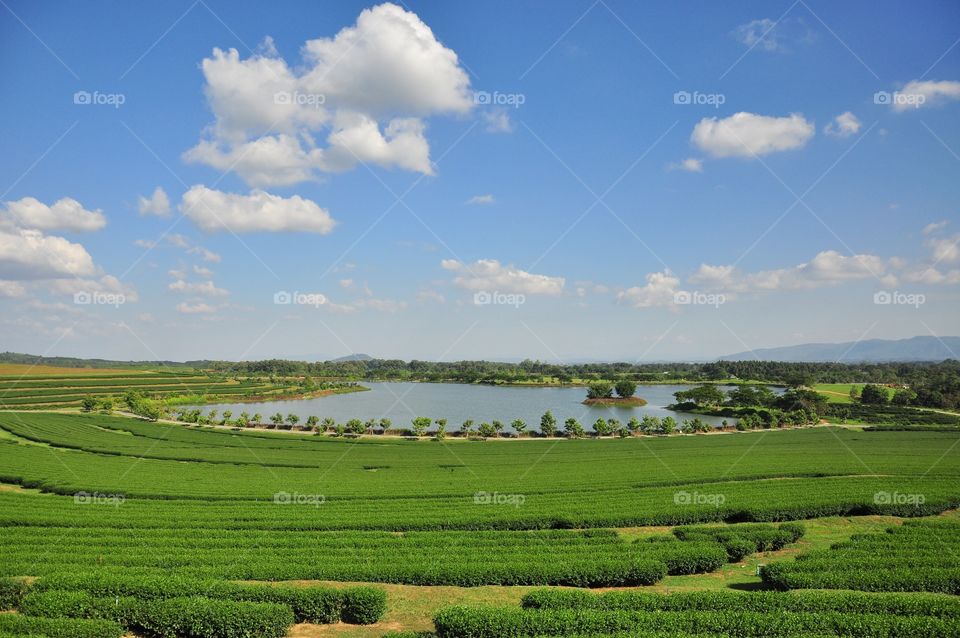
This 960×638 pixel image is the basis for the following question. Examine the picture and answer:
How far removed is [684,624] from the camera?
13.3 m

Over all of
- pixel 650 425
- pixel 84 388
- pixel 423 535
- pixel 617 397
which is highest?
pixel 423 535

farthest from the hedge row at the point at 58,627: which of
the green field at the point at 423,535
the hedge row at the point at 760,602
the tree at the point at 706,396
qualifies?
the tree at the point at 706,396

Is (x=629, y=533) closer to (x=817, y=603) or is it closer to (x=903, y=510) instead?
(x=817, y=603)

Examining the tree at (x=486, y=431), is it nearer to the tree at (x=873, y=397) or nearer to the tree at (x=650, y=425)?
the tree at (x=650, y=425)

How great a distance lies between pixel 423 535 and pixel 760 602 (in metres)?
13.4

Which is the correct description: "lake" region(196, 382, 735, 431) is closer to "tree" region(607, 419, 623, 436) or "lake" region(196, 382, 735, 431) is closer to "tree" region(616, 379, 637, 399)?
"tree" region(616, 379, 637, 399)

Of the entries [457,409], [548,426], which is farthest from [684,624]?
[457,409]

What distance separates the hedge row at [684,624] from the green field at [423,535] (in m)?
0.06

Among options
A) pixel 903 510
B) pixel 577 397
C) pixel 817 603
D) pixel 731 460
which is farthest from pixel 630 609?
pixel 577 397

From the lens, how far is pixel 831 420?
84.3 metres

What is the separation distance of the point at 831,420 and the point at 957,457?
134 feet

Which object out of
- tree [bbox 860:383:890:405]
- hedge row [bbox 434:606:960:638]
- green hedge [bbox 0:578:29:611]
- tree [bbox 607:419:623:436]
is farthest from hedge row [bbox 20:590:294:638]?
tree [bbox 860:383:890:405]

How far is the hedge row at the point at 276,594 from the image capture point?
14.5 metres

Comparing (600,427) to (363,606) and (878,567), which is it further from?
(363,606)
